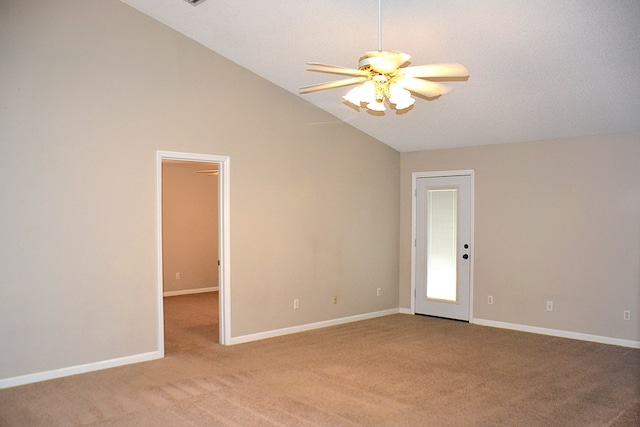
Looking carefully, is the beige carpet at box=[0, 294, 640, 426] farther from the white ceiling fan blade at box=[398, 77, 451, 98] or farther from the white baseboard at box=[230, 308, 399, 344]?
the white ceiling fan blade at box=[398, 77, 451, 98]

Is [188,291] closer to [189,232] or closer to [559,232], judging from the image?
[189,232]

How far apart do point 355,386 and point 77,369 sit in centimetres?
255

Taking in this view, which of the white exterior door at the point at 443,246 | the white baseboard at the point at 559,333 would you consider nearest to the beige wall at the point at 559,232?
the white baseboard at the point at 559,333

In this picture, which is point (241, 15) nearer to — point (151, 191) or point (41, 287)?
point (151, 191)

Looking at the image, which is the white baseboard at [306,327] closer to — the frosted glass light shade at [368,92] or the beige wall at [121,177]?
the beige wall at [121,177]

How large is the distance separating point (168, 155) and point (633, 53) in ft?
14.3

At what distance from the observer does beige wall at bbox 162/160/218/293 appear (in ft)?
30.6

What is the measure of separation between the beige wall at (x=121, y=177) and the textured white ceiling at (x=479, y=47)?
420 millimetres

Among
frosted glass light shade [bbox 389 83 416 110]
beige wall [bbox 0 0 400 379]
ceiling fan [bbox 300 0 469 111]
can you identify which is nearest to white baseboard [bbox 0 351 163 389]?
beige wall [bbox 0 0 400 379]

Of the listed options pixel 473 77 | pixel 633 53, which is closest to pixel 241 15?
pixel 473 77

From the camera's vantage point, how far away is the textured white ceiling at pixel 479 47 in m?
3.92

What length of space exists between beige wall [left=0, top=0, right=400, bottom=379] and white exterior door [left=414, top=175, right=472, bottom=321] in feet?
5.01

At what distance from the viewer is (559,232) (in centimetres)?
609

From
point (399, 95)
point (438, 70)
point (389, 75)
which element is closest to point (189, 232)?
point (399, 95)
